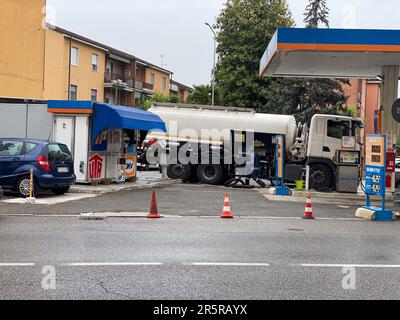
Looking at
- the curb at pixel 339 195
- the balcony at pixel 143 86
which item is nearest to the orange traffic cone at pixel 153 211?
the curb at pixel 339 195

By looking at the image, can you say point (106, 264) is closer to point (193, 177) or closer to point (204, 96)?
point (193, 177)

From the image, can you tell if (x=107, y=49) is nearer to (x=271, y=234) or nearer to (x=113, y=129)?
(x=113, y=129)

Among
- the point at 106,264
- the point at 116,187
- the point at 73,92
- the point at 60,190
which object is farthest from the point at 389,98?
the point at 73,92

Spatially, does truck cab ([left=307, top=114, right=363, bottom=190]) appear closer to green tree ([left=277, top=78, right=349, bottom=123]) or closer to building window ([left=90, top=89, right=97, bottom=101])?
green tree ([left=277, top=78, right=349, bottom=123])

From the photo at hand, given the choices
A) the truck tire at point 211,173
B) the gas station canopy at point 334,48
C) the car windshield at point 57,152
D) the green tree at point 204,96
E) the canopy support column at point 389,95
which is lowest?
the truck tire at point 211,173

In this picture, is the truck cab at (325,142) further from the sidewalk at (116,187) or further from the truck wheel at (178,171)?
the sidewalk at (116,187)

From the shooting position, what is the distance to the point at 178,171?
77.3ft

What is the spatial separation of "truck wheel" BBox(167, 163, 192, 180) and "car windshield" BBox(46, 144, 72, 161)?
8012 millimetres

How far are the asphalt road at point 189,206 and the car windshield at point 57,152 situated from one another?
4.63 ft

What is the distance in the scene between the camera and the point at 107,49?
50.1 meters

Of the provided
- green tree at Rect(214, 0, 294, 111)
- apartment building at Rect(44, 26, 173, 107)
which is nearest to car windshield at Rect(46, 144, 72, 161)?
green tree at Rect(214, 0, 294, 111)

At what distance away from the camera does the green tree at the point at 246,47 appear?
135ft

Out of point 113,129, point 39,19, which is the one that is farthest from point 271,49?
point 39,19

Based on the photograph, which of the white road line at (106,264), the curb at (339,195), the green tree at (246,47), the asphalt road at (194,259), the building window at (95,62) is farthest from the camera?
the building window at (95,62)
